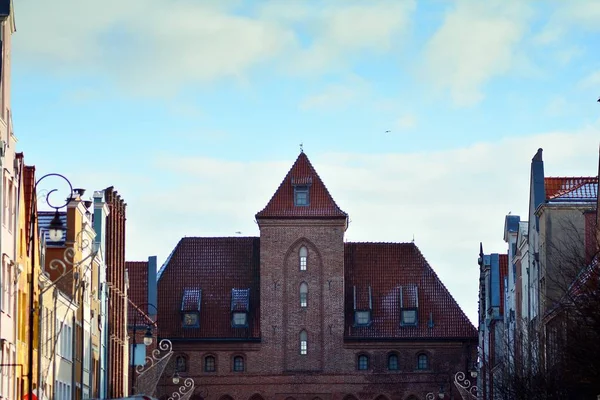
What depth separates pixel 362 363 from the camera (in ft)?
391

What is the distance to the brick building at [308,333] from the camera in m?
118

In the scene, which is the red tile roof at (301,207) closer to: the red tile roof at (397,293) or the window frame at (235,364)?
the red tile roof at (397,293)

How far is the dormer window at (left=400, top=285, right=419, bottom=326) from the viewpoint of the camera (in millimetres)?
120125

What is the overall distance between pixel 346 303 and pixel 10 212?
240ft

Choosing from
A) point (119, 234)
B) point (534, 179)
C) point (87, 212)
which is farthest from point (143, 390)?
point (534, 179)

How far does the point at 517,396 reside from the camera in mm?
58406

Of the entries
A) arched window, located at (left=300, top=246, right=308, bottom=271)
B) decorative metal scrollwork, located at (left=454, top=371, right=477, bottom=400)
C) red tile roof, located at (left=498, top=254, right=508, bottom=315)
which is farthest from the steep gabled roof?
arched window, located at (left=300, top=246, right=308, bottom=271)

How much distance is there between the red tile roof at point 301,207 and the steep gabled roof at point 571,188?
42427 millimetres

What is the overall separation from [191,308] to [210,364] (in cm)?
432

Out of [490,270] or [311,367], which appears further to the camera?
[311,367]

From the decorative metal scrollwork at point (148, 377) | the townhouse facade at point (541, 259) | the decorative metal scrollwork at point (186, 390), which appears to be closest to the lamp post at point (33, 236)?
the townhouse facade at point (541, 259)

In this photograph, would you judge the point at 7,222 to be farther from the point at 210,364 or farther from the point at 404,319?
the point at 404,319

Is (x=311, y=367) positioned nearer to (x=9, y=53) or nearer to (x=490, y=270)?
(x=490, y=270)

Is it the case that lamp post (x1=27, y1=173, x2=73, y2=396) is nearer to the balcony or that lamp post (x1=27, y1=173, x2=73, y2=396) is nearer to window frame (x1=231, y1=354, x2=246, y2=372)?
the balcony
